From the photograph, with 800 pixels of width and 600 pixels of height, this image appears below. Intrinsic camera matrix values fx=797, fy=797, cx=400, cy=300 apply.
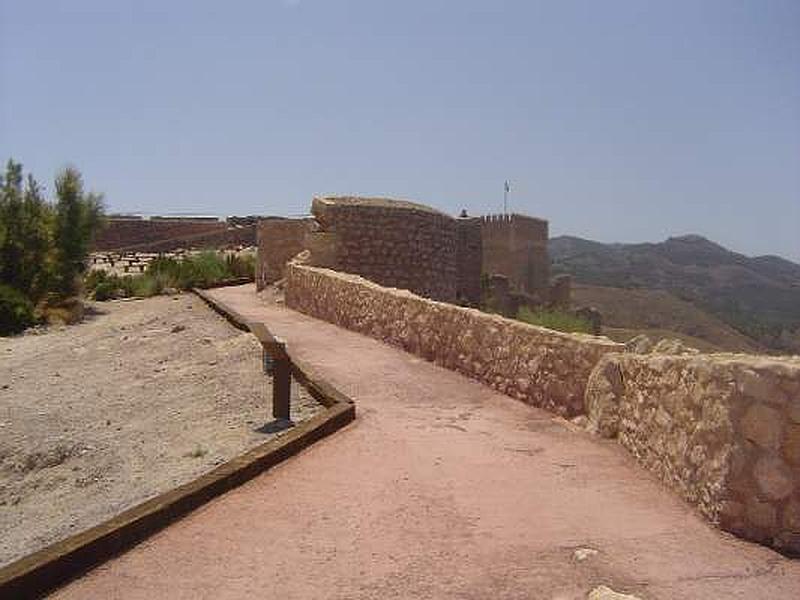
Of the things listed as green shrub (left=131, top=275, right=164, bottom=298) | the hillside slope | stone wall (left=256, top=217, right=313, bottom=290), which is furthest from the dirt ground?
the hillside slope

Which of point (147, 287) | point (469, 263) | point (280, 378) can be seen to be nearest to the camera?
point (280, 378)

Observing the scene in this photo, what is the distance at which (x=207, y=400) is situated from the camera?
31.6 feet

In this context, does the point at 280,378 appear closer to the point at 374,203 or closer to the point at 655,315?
the point at 374,203

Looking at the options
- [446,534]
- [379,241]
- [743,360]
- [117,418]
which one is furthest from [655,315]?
[446,534]

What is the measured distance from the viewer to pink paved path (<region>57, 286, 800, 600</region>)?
157 inches

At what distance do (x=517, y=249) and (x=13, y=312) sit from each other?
67.7 ft

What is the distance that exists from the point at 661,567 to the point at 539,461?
1.94 meters

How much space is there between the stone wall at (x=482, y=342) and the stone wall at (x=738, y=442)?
1656 mm

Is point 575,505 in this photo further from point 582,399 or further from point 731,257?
point 731,257

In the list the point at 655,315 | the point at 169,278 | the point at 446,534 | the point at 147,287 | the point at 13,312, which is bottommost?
the point at 655,315

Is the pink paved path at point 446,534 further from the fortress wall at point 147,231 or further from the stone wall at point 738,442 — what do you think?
the fortress wall at point 147,231

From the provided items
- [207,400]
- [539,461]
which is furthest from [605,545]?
[207,400]

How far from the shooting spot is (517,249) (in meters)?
33.8

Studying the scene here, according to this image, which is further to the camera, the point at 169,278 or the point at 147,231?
the point at 147,231
